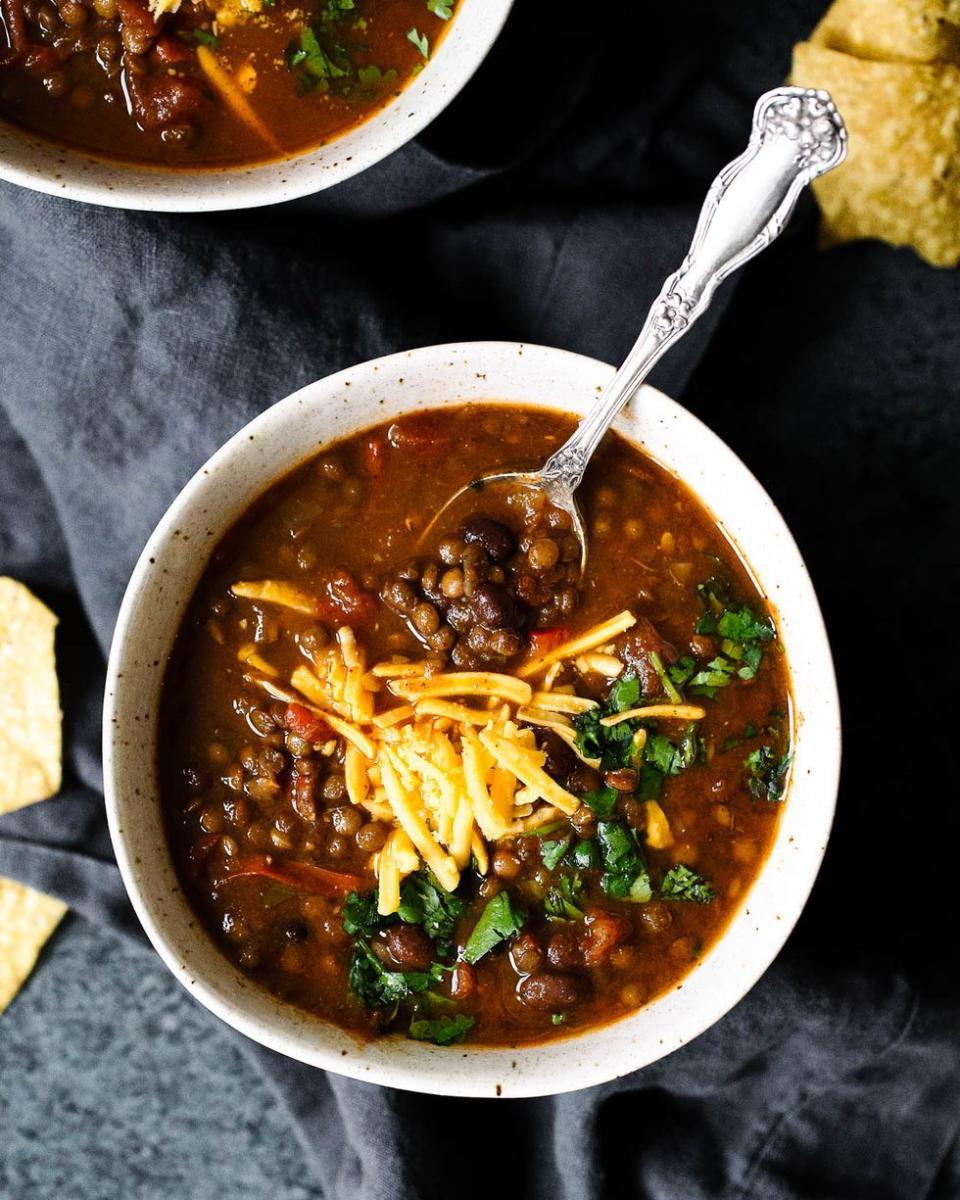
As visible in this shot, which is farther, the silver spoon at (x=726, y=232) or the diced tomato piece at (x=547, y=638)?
the diced tomato piece at (x=547, y=638)

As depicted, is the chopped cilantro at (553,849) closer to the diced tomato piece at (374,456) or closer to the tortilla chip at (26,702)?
the diced tomato piece at (374,456)

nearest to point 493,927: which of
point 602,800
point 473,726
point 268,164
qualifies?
point 602,800

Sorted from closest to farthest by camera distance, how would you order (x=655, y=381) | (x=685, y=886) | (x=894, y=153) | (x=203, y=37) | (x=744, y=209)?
(x=744, y=209) → (x=685, y=886) → (x=203, y=37) → (x=655, y=381) → (x=894, y=153)

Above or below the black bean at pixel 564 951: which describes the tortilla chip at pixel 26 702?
below

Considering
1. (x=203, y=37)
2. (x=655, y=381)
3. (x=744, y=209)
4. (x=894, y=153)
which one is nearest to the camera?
(x=744, y=209)

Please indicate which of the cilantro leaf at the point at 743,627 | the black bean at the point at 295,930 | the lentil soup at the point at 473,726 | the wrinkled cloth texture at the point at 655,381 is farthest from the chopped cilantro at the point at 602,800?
the wrinkled cloth texture at the point at 655,381

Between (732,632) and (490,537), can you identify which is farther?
(732,632)

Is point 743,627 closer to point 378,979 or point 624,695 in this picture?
point 624,695

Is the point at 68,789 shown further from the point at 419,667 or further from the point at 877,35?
the point at 877,35
